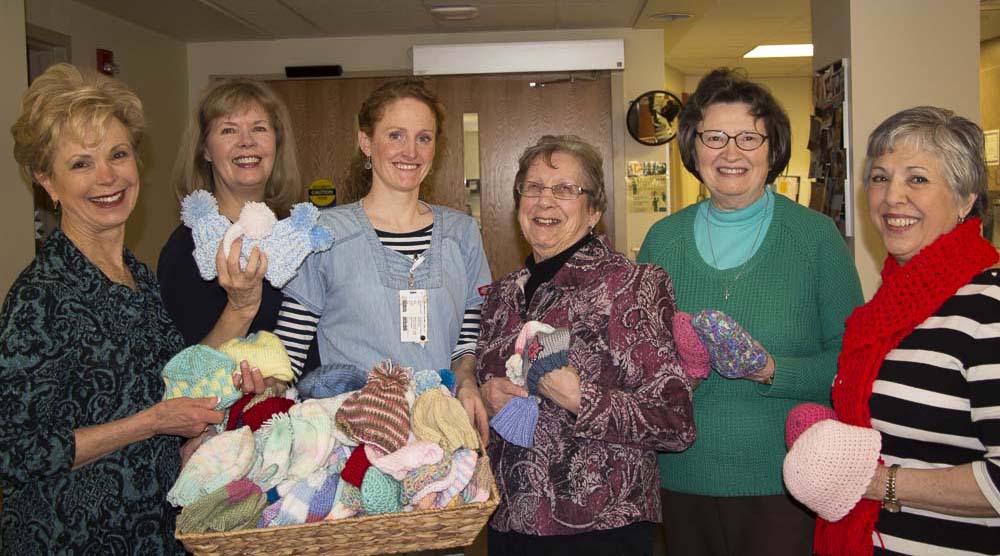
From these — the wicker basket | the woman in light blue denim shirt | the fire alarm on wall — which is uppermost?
the fire alarm on wall

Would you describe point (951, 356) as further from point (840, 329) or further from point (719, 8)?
point (719, 8)

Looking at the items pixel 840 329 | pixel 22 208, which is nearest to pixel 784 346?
pixel 840 329

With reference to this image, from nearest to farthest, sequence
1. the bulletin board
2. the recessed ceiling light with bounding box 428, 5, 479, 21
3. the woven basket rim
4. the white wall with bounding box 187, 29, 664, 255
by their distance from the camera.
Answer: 1. the woven basket rim
2. the bulletin board
3. the recessed ceiling light with bounding box 428, 5, 479, 21
4. the white wall with bounding box 187, 29, 664, 255

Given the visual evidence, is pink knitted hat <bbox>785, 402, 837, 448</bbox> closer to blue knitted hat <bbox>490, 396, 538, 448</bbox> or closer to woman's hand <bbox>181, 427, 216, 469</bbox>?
blue knitted hat <bbox>490, 396, 538, 448</bbox>

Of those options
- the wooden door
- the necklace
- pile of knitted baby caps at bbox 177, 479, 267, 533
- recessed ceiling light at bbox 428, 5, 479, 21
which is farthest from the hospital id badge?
the wooden door

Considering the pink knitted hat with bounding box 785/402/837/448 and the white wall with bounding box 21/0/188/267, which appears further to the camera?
the white wall with bounding box 21/0/188/267

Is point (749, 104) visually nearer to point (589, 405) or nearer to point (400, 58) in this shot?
point (589, 405)

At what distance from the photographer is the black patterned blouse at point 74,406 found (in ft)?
4.42

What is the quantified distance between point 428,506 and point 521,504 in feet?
1.10

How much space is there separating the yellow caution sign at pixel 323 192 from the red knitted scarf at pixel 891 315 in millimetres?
4930

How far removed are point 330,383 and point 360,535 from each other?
31 cm

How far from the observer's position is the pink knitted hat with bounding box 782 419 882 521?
4.17ft

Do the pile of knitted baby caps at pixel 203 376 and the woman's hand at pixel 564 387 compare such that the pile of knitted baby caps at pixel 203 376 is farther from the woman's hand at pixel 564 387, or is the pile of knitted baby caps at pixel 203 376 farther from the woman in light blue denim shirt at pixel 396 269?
the woman's hand at pixel 564 387

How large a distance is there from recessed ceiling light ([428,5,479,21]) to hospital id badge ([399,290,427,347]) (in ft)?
11.9
